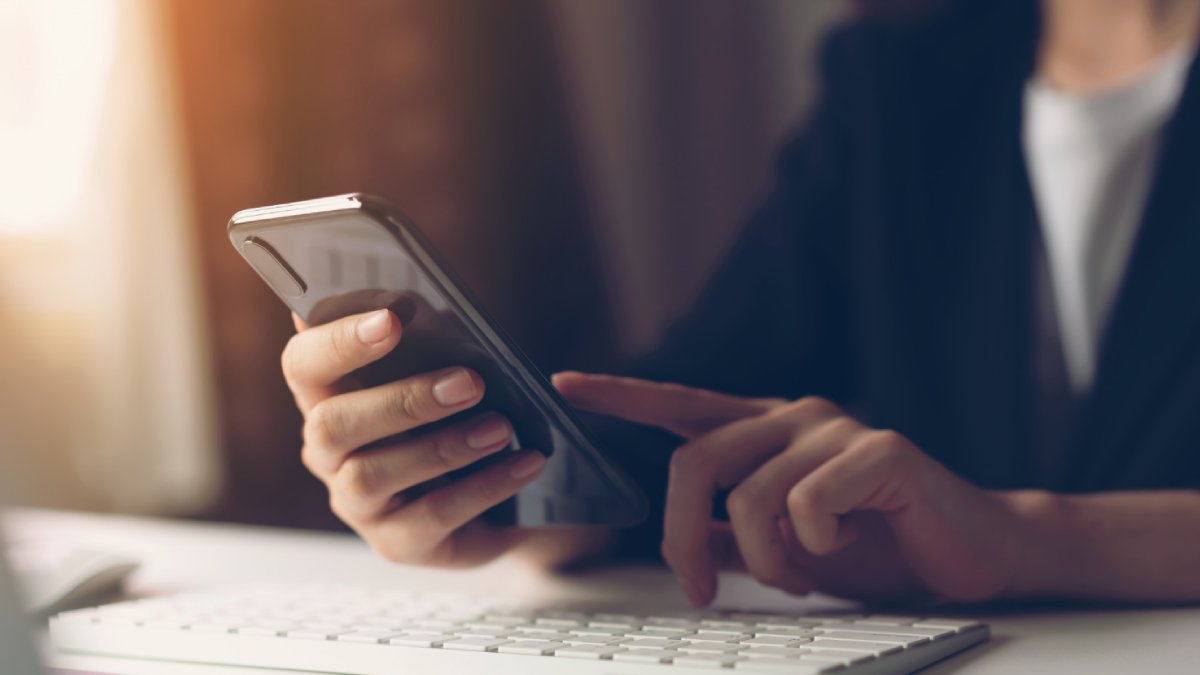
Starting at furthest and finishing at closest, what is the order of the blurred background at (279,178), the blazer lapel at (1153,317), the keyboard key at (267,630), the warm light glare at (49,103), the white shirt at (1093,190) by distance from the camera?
the blurred background at (279,178) → the warm light glare at (49,103) → the white shirt at (1093,190) → the blazer lapel at (1153,317) → the keyboard key at (267,630)

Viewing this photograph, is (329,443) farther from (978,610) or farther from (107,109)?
(107,109)

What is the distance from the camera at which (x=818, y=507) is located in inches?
18.1

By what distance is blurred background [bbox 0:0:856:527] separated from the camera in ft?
6.70

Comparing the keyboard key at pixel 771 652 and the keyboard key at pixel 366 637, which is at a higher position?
the keyboard key at pixel 366 637

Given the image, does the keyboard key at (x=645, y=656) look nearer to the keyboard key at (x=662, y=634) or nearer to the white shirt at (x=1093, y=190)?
the keyboard key at (x=662, y=634)

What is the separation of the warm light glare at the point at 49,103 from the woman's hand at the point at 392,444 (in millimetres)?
1687

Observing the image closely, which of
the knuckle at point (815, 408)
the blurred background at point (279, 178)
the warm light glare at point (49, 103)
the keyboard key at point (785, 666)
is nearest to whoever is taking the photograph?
the keyboard key at point (785, 666)

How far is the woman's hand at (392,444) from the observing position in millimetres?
448

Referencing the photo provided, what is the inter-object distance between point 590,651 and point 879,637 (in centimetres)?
11

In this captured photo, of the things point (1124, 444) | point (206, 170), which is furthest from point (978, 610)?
point (206, 170)

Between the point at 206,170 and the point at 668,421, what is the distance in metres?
1.84

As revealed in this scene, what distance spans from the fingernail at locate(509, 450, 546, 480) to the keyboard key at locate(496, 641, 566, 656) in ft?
0.35

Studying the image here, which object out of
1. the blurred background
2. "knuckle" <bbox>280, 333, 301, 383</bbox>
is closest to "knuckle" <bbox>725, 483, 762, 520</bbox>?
"knuckle" <bbox>280, 333, 301, 383</bbox>

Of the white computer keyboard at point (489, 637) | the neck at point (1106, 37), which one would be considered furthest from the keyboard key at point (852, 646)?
the neck at point (1106, 37)
